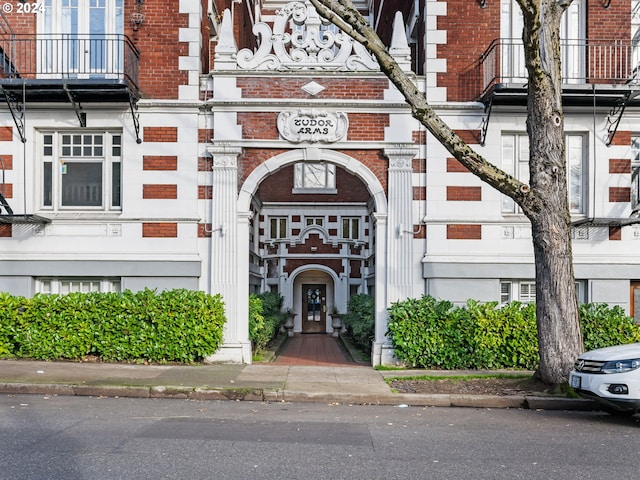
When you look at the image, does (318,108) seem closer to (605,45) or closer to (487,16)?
(487,16)

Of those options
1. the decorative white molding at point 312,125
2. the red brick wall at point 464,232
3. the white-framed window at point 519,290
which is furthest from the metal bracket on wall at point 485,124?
the white-framed window at point 519,290

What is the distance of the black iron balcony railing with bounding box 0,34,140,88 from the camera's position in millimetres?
14672

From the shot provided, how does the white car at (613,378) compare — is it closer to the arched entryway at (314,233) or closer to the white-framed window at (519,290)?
the white-framed window at (519,290)

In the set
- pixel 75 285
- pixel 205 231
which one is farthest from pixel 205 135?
pixel 75 285

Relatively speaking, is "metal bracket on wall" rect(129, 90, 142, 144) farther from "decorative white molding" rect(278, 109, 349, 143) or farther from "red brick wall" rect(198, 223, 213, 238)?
"decorative white molding" rect(278, 109, 349, 143)

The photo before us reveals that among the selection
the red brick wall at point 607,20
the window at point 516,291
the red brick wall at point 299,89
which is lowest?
the window at point 516,291

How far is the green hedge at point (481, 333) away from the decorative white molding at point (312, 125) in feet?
12.9

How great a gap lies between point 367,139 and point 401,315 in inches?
149

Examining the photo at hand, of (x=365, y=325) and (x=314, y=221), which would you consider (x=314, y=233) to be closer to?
(x=314, y=221)

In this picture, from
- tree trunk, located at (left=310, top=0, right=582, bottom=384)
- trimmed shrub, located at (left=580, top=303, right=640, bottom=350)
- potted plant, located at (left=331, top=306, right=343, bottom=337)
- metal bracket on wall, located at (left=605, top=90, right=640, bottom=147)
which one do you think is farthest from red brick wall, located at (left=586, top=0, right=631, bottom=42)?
potted plant, located at (left=331, top=306, right=343, bottom=337)

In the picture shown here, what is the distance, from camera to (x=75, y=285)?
15.2 m

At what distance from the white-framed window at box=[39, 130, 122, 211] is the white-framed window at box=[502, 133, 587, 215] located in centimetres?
853

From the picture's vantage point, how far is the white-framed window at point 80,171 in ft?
49.4

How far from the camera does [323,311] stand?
2888cm
